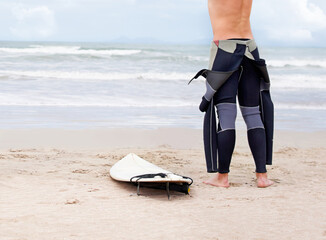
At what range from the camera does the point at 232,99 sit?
421 centimetres

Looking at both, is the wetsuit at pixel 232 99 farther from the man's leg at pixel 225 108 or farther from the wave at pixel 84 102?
the wave at pixel 84 102

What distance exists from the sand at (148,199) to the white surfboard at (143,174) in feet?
0.28

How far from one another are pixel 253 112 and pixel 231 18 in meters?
0.86

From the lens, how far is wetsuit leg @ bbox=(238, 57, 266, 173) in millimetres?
4270

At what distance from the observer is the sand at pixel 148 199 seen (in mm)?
2998

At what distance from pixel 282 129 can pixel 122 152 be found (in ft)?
10.3

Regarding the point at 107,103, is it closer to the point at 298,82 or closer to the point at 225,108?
the point at 225,108

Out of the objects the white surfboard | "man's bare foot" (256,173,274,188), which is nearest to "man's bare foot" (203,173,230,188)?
"man's bare foot" (256,173,274,188)

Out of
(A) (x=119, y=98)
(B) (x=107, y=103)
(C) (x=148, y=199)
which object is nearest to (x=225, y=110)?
(C) (x=148, y=199)

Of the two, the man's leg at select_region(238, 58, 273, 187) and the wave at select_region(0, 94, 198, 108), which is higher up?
the man's leg at select_region(238, 58, 273, 187)

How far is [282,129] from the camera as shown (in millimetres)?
7793

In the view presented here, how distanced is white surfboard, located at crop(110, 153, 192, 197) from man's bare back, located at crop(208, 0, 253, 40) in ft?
4.27

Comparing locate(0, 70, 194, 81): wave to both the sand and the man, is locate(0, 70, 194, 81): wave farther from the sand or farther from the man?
the man

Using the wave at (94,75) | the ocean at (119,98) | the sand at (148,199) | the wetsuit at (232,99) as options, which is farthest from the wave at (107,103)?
the wetsuit at (232,99)
